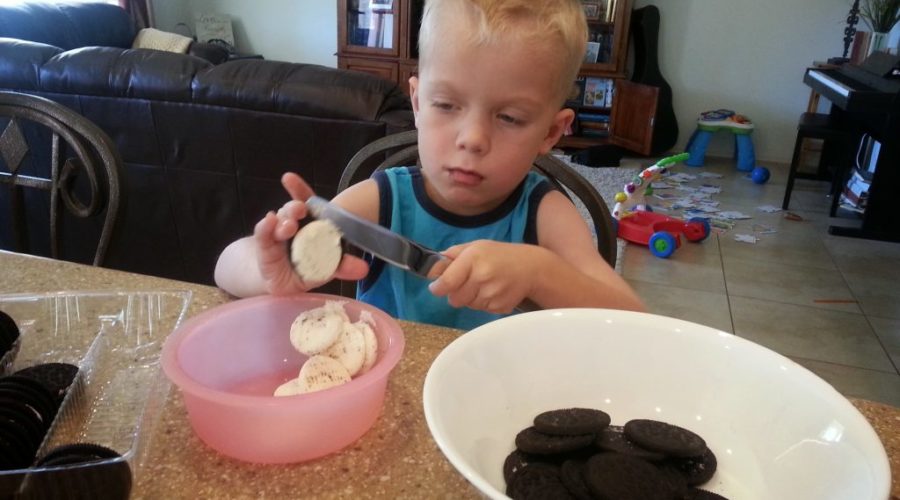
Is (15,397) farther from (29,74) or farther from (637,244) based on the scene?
(637,244)

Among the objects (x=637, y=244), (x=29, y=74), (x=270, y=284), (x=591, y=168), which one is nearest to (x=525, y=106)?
(x=270, y=284)

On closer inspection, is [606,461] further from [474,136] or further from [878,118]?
[878,118]

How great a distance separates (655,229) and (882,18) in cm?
244

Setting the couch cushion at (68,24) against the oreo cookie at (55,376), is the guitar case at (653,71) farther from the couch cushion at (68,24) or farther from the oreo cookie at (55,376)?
the oreo cookie at (55,376)

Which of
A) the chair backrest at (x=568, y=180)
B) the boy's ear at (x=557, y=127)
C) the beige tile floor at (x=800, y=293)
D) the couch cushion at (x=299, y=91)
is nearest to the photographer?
the boy's ear at (x=557, y=127)

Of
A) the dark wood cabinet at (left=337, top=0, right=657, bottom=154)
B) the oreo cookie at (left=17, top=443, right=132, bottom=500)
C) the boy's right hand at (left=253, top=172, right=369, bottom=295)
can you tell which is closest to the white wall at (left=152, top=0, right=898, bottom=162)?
the dark wood cabinet at (left=337, top=0, right=657, bottom=154)

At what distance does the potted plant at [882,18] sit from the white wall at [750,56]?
0.42m

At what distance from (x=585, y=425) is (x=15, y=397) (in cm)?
43

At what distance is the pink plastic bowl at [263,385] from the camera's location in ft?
1.65

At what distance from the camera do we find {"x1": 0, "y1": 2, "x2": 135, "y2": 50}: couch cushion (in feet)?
13.0

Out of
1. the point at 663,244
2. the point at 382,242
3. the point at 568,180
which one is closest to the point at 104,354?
the point at 382,242

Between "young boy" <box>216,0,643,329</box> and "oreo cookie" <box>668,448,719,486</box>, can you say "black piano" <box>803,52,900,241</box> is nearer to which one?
"young boy" <box>216,0,643,329</box>

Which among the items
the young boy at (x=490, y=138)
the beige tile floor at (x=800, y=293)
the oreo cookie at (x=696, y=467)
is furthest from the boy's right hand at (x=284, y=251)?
the beige tile floor at (x=800, y=293)

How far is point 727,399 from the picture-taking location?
543 mm
